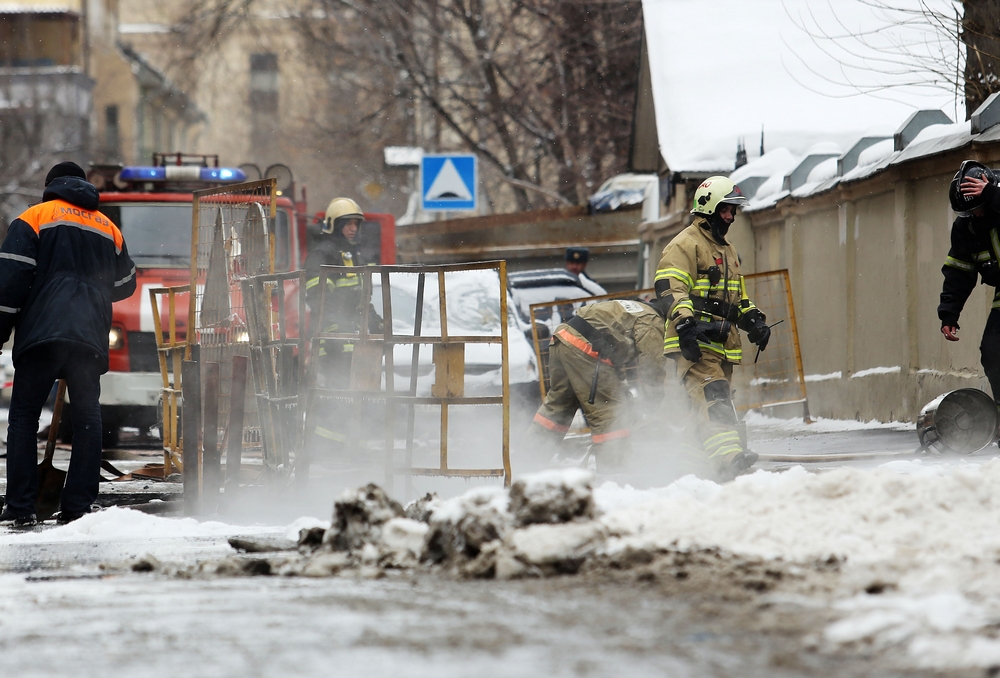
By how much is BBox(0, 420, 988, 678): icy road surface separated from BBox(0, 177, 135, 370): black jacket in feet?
4.98

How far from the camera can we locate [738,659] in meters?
3.21

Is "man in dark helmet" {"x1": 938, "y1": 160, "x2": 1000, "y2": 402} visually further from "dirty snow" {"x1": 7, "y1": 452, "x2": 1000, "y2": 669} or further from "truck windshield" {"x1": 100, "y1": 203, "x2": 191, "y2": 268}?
"truck windshield" {"x1": 100, "y1": 203, "x2": 191, "y2": 268}

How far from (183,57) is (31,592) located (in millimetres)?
20642

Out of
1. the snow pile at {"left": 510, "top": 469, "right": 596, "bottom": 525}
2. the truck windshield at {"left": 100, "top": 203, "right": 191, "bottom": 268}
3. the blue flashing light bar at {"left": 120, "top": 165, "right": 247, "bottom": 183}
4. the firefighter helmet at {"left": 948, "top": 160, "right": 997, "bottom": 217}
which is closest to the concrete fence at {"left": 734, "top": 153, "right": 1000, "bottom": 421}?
the firefighter helmet at {"left": 948, "top": 160, "right": 997, "bottom": 217}

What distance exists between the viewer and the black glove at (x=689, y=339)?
6.82 m

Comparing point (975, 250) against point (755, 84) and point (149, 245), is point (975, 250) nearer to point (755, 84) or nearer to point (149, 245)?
point (149, 245)

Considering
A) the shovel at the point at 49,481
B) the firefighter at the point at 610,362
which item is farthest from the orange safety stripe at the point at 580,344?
the shovel at the point at 49,481

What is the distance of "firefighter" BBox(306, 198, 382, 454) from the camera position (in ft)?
22.4

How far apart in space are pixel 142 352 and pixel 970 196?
6763mm

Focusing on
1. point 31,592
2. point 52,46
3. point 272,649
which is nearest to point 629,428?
point 31,592

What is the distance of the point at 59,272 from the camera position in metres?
6.66

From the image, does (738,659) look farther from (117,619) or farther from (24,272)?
(24,272)

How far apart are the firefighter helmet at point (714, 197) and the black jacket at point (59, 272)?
327cm

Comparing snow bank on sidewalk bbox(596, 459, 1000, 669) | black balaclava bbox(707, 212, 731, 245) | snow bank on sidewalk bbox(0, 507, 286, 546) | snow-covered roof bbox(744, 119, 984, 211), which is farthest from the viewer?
snow-covered roof bbox(744, 119, 984, 211)
